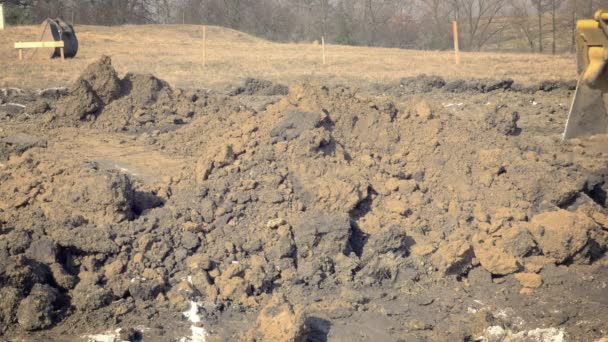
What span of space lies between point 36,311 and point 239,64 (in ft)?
63.0

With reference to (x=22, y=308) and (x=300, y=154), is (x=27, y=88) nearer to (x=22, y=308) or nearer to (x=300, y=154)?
(x=300, y=154)

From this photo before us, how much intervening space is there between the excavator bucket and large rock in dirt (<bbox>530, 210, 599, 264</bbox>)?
3820 millimetres

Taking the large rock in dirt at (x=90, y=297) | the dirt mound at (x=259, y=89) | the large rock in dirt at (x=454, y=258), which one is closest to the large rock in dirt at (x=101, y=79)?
the dirt mound at (x=259, y=89)

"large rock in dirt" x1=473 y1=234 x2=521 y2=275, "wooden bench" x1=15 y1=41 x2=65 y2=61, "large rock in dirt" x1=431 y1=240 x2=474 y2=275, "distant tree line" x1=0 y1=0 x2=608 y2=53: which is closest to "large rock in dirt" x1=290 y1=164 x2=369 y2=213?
"large rock in dirt" x1=431 y1=240 x2=474 y2=275

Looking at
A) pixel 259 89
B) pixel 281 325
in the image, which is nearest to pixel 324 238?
pixel 281 325

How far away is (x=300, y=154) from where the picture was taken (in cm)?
756

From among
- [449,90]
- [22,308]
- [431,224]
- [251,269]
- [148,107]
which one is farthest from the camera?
[449,90]

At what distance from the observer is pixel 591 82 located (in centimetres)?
1029

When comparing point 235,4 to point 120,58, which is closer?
point 120,58

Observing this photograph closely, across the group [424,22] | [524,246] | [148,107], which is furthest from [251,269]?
[424,22]

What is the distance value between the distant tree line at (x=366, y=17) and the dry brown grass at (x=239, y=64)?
1242cm

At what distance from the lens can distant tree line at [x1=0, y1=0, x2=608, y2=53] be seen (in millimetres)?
44000

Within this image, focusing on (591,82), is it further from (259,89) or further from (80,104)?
(259,89)

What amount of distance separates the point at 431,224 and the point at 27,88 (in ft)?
39.9
